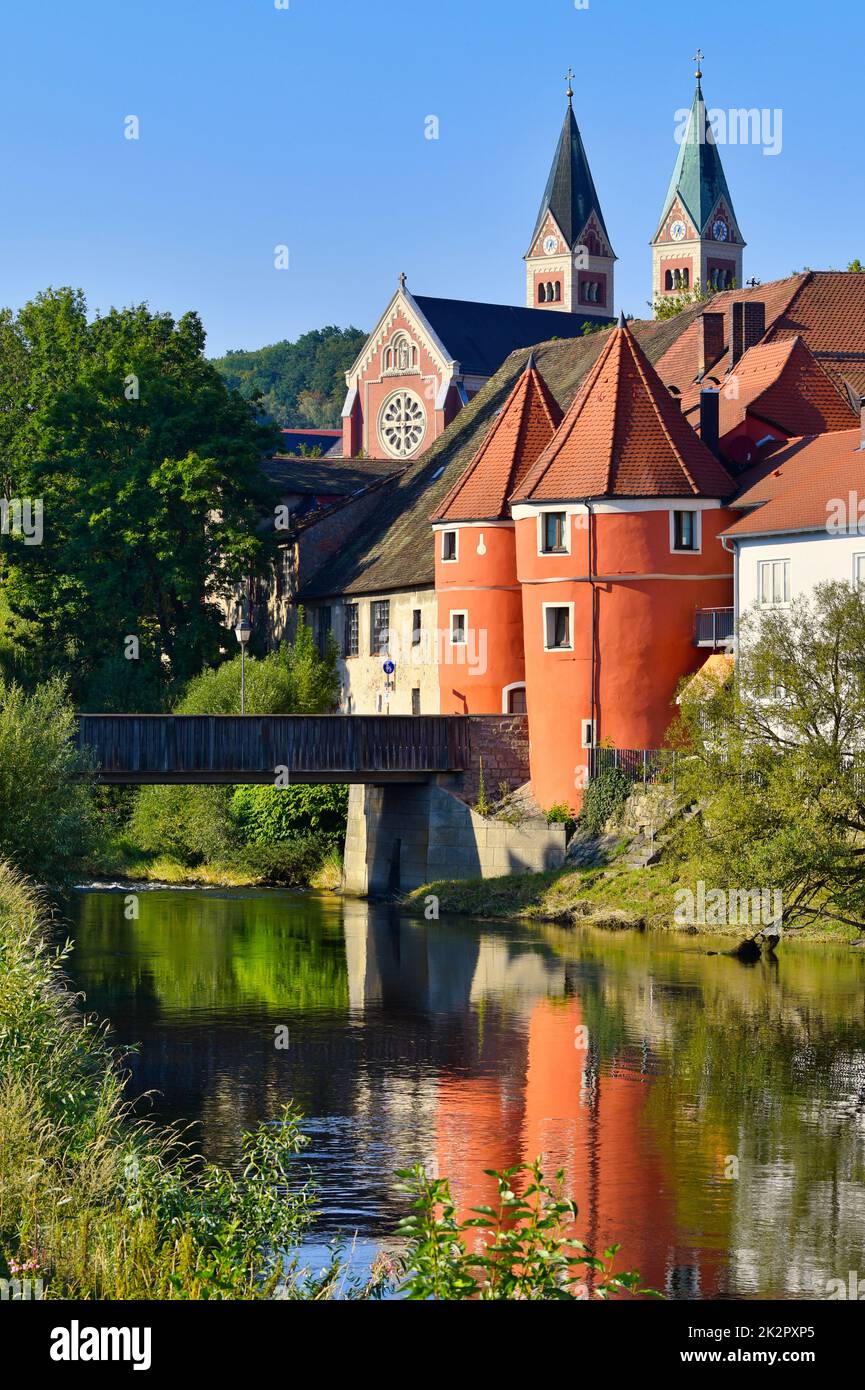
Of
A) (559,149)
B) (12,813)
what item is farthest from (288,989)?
(559,149)

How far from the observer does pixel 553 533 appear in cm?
4619

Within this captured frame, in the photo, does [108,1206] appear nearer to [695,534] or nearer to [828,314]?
[695,534]

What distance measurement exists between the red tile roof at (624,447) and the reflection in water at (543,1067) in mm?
10612

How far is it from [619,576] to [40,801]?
15.5 metres

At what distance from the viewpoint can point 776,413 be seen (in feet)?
161

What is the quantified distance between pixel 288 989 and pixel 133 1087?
934cm

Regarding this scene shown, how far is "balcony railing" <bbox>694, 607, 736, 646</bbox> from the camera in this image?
4422 cm

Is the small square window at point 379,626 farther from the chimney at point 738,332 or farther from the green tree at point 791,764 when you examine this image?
the green tree at point 791,764

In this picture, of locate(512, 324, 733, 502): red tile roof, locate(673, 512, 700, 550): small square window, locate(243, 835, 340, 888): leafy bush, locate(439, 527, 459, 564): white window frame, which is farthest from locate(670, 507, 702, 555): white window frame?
locate(243, 835, 340, 888): leafy bush

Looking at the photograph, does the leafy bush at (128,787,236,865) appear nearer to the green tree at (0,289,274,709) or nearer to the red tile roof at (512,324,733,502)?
the green tree at (0,289,274,709)

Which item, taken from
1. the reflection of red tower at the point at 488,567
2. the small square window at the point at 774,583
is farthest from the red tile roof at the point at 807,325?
the small square window at the point at 774,583

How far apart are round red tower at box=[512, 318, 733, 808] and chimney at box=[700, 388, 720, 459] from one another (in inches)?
56.4

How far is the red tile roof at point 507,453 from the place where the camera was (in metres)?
49.5
